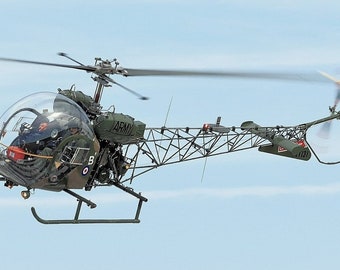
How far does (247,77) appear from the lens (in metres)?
16.9

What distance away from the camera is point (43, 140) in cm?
1680

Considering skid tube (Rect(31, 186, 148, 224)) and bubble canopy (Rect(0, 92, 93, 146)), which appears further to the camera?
skid tube (Rect(31, 186, 148, 224))

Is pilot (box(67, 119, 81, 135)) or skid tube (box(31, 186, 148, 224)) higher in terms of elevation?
pilot (box(67, 119, 81, 135))

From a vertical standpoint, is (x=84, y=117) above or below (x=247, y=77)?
below

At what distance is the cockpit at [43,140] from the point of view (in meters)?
16.8

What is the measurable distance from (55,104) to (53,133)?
0.68 m

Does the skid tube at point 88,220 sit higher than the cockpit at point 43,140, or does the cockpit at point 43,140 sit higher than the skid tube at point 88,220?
the cockpit at point 43,140

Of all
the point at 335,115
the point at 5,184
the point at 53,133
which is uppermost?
the point at 335,115

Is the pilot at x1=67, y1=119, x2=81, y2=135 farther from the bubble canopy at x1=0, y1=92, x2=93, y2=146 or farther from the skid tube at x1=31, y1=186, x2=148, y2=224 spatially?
the skid tube at x1=31, y1=186, x2=148, y2=224

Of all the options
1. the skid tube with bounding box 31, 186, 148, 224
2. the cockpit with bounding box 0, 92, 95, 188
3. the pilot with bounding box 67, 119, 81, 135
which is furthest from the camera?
the skid tube with bounding box 31, 186, 148, 224

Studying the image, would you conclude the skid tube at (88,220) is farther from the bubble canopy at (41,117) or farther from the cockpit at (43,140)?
the bubble canopy at (41,117)

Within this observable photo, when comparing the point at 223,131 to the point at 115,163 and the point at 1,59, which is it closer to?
the point at 115,163

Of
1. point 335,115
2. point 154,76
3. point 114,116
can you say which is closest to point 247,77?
point 154,76

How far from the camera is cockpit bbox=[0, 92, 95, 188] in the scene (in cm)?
1680
